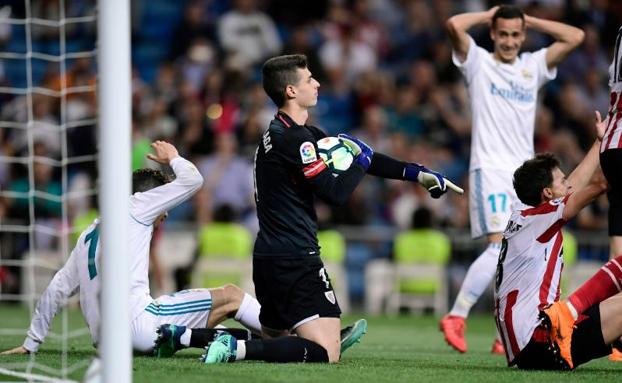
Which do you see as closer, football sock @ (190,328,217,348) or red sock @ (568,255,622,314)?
red sock @ (568,255,622,314)

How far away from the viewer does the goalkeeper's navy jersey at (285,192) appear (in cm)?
745

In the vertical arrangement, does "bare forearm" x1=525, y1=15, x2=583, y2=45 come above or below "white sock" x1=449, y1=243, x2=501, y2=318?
above

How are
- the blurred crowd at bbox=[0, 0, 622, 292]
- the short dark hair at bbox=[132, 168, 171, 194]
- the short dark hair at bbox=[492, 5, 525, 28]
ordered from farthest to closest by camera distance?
the blurred crowd at bbox=[0, 0, 622, 292], the short dark hair at bbox=[492, 5, 525, 28], the short dark hair at bbox=[132, 168, 171, 194]

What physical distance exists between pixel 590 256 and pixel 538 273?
33.0 ft

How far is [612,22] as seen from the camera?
19688 mm

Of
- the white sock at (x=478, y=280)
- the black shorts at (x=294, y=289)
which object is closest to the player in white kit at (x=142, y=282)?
the black shorts at (x=294, y=289)

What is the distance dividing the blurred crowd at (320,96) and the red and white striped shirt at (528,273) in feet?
30.8

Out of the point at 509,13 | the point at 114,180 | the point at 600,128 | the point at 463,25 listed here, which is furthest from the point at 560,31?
the point at 114,180

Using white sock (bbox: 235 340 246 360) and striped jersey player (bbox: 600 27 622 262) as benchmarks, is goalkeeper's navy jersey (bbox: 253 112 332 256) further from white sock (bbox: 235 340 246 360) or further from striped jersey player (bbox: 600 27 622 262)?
striped jersey player (bbox: 600 27 622 262)

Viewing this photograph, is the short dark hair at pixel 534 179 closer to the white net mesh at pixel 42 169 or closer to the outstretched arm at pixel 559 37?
the outstretched arm at pixel 559 37

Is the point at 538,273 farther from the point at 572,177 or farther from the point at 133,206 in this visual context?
the point at 133,206

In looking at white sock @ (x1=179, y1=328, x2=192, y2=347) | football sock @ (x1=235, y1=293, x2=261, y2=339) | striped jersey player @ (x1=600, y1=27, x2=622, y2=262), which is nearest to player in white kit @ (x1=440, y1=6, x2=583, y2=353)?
striped jersey player @ (x1=600, y1=27, x2=622, y2=262)

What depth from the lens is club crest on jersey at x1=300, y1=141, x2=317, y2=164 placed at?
7.38 m

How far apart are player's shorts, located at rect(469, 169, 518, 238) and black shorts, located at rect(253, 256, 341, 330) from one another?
103 inches
